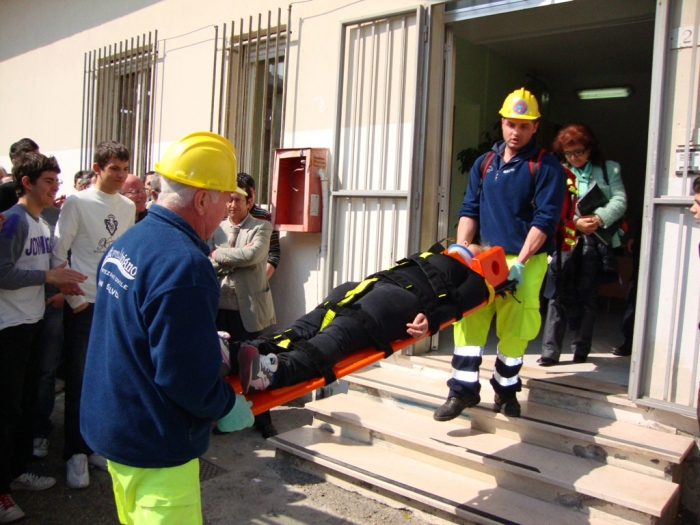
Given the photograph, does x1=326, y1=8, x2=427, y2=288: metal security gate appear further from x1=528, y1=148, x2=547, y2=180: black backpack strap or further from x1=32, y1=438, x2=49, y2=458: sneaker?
x1=32, y1=438, x2=49, y2=458: sneaker

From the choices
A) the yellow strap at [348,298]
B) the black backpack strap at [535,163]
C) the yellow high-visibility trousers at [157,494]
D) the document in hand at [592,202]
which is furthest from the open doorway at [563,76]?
the yellow high-visibility trousers at [157,494]

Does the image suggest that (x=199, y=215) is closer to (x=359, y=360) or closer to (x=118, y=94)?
(x=359, y=360)

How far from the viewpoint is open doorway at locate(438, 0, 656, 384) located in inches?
225

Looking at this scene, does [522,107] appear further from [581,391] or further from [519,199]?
[581,391]

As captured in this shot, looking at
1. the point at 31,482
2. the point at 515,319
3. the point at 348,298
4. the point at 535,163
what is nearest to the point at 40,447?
the point at 31,482

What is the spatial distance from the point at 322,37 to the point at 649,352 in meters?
3.85

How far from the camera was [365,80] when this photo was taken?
17.0ft

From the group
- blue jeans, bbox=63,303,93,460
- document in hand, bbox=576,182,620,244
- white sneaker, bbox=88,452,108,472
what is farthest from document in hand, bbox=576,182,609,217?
white sneaker, bbox=88,452,108,472

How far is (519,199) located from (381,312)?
1324 millimetres

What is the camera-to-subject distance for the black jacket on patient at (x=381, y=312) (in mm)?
2801

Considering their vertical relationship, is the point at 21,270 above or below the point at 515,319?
above

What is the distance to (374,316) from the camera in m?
3.06

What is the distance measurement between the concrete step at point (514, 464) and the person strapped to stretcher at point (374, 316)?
38.4 inches

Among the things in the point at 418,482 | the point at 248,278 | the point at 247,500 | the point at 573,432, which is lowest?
the point at 247,500
